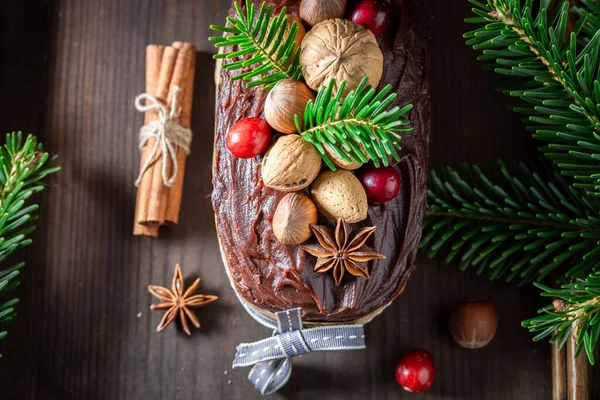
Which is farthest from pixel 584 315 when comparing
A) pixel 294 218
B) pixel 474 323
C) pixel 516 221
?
pixel 294 218

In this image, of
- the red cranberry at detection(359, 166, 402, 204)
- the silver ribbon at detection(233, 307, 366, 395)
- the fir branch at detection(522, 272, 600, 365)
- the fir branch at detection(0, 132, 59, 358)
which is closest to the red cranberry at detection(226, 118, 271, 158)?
the red cranberry at detection(359, 166, 402, 204)

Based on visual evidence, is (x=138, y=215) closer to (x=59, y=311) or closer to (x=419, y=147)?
(x=59, y=311)

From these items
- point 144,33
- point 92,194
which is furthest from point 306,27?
point 92,194

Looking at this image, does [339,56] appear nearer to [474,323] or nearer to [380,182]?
[380,182]

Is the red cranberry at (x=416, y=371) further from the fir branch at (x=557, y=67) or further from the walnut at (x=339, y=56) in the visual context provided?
the walnut at (x=339, y=56)

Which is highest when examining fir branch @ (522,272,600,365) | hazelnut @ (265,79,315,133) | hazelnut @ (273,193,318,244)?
hazelnut @ (265,79,315,133)

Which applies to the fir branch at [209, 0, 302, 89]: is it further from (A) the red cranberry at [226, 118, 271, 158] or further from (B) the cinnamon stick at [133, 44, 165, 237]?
(B) the cinnamon stick at [133, 44, 165, 237]
